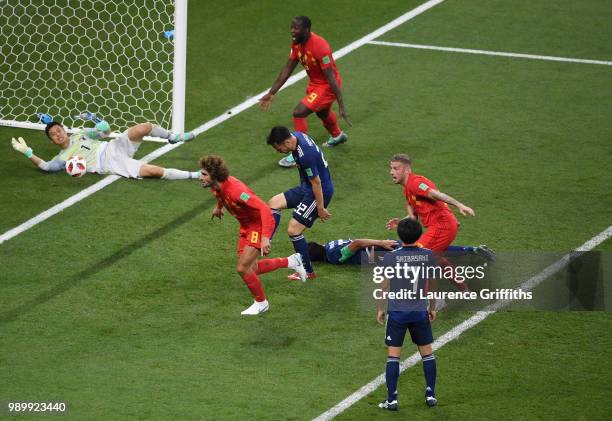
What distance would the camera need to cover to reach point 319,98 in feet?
51.7

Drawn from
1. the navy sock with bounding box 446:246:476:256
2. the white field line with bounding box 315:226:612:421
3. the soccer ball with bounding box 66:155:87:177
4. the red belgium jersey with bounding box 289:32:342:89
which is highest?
the red belgium jersey with bounding box 289:32:342:89

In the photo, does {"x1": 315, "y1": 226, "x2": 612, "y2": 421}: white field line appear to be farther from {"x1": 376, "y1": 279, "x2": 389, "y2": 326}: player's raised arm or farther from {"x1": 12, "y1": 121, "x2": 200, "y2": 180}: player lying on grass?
{"x1": 12, "y1": 121, "x2": 200, "y2": 180}: player lying on grass

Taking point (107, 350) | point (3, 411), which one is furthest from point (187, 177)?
point (3, 411)

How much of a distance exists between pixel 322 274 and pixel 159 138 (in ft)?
14.6

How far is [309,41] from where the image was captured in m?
15.5

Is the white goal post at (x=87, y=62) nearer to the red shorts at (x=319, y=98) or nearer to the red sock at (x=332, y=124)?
the red shorts at (x=319, y=98)

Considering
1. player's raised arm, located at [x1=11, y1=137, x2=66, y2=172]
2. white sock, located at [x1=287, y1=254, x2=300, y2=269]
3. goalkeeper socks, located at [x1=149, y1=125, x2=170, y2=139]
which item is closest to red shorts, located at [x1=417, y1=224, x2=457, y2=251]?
white sock, located at [x1=287, y1=254, x2=300, y2=269]

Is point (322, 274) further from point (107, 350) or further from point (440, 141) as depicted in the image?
point (440, 141)

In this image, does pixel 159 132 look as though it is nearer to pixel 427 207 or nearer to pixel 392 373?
pixel 427 207

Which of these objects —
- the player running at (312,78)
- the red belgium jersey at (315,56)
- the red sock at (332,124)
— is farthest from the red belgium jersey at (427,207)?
the red sock at (332,124)

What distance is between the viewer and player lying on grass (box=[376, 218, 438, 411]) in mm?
10242

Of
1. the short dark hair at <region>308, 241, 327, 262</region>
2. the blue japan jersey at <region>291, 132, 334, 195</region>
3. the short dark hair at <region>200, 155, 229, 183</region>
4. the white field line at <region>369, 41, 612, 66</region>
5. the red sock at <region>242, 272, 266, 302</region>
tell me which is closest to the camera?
the short dark hair at <region>200, 155, 229, 183</region>

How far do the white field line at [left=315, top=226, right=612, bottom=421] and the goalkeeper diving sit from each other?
4.80 meters

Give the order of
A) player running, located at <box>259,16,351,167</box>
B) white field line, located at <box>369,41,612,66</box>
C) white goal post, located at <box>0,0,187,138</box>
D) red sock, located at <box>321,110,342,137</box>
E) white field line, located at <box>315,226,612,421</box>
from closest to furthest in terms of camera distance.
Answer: white field line, located at <box>315,226,612,421</box>
player running, located at <box>259,16,351,167</box>
red sock, located at <box>321,110,342,137</box>
white goal post, located at <box>0,0,187,138</box>
white field line, located at <box>369,41,612,66</box>
